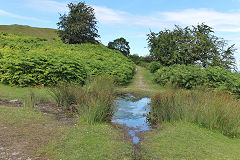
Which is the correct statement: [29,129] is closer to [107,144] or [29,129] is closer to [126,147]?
[107,144]

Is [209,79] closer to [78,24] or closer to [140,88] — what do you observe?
[140,88]

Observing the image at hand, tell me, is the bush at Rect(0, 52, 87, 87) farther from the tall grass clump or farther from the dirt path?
Result: the tall grass clump

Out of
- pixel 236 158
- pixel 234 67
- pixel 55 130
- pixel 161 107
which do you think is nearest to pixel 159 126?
pixel 161 107

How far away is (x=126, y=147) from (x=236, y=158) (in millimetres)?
2266

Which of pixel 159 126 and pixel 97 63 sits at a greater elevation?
pixel 97 63

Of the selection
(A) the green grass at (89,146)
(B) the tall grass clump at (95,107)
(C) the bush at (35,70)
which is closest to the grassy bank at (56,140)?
(A) the green grass at (89,146)

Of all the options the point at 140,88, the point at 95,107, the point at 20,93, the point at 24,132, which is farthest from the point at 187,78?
the point at 24,132

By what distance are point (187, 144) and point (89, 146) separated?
2.23 metres

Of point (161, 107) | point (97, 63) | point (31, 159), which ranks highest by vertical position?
point (97, 63)

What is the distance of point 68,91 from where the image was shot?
798 centimetres

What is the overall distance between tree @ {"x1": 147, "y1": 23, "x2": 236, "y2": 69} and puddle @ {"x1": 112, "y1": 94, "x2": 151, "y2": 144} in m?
9.61

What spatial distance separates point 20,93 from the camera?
1048 cm

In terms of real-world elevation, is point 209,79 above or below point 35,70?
above

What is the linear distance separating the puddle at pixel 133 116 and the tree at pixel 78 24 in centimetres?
2166
